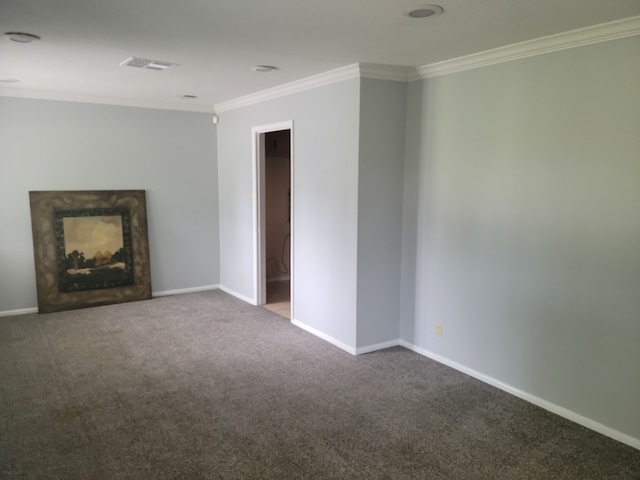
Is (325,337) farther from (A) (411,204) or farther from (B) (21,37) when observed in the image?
(B) (21,37)

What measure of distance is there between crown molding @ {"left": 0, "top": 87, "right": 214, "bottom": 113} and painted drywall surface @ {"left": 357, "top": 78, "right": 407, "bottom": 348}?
284cm

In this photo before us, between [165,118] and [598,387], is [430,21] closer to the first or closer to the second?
[598,387]

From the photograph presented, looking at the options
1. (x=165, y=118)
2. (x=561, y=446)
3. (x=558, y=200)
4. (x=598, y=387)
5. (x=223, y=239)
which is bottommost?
(x=561, y=446)

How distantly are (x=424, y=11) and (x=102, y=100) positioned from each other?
4106 millimetres

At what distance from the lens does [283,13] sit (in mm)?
2445

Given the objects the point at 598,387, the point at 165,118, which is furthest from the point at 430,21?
the point at 165,118

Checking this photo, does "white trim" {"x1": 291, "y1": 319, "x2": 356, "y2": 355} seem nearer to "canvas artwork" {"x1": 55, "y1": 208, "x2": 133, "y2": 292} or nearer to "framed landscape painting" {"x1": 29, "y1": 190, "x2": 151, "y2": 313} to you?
"framed landscape painting" {"x1": 29, "y1": 190, "x2": 151, "y2": 313}

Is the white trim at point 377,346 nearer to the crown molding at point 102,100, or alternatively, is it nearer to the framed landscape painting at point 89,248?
the framed landscape painting at point 89,248

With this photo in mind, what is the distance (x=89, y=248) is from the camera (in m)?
5.33

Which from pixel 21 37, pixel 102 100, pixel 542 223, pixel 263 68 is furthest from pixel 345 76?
pixel 102 100

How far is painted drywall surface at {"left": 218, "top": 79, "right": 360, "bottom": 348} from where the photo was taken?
391 cm

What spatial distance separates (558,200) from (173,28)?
2541 millimetres

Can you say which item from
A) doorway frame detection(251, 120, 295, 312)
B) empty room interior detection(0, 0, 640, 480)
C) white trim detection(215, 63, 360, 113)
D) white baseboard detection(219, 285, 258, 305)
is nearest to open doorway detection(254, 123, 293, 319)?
white baseboard detection(219, 285, 258, 305)

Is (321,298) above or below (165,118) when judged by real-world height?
below
